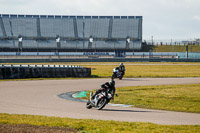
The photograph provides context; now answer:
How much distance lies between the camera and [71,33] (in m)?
115

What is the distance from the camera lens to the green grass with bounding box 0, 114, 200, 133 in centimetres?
1132

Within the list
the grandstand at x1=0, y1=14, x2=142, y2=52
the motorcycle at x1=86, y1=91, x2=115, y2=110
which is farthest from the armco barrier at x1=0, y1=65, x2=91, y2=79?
the grandstand at x1=0, y1=14, x2=142, y2=52

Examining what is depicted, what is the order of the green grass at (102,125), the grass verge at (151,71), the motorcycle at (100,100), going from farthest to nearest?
the grass verge at (151,71), the motorcycle at (100,100), the green grass at (102,125)

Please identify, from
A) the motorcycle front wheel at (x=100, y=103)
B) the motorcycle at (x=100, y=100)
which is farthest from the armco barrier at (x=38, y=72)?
the motorcycle front wheel at (x=100, y=103)

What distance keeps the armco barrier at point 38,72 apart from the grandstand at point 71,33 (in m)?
69.7

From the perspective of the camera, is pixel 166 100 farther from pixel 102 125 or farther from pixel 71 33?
pixel 71 33

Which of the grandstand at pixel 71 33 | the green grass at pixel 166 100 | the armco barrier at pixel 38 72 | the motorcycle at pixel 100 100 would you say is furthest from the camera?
the grandstand at pixel 71 33

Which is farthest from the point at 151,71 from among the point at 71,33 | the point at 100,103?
the point at 71,33

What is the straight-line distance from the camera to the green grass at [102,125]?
37.1 ft

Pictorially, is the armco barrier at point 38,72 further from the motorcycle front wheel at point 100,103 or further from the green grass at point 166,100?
the motorcycle front wheel at point 100,103

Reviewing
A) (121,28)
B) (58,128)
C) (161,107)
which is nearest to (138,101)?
(161,107)

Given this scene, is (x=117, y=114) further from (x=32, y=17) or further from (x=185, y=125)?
(x=32, y=17)

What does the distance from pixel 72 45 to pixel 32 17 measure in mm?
15296

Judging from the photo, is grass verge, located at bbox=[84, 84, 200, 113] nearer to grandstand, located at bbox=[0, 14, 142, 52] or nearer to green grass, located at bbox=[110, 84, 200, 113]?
green grass, located at bbox=[110, 84, 200, 113]
